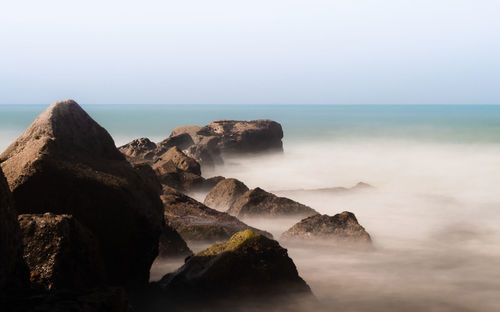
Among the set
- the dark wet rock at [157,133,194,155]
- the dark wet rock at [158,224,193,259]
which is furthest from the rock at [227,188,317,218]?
the dark wet rock at [157,133,194,155]

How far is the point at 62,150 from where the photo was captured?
18.1 feet

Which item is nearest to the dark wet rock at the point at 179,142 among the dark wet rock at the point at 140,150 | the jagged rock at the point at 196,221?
the dark wet rock at the point at 140,150

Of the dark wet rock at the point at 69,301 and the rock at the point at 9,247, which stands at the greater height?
the rock at the point at 9,247

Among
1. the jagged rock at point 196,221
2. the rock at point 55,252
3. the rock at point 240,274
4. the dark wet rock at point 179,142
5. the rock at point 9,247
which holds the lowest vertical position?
the dark wet rock at point 179,142

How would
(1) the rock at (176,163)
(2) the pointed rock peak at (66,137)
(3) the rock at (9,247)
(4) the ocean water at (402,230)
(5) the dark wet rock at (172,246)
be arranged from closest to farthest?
1. (3) the rock at (9,247)
2. (2) the pointed rock peak at (66,137)
3. (4) the ocean water at (402,230)
4. (5) the dark wet rock at (172,246)
5. (1) the rock at (176,163)

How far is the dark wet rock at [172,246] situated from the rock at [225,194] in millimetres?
3656

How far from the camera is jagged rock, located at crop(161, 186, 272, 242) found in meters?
7.91

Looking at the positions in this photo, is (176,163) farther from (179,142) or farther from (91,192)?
(91,192)

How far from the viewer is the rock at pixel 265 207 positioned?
10.1 metres

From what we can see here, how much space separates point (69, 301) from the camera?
3100mm

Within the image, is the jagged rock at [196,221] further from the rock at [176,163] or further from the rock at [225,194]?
the rock at [176,163]

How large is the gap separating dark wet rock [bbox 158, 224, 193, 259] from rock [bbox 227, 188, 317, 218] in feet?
9.69

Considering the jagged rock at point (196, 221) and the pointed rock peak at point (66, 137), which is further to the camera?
the jagged rock at point (196, 221)

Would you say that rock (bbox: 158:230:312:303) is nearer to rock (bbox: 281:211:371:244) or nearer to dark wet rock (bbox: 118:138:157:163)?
rock (bbox: 281:211:371:244)
